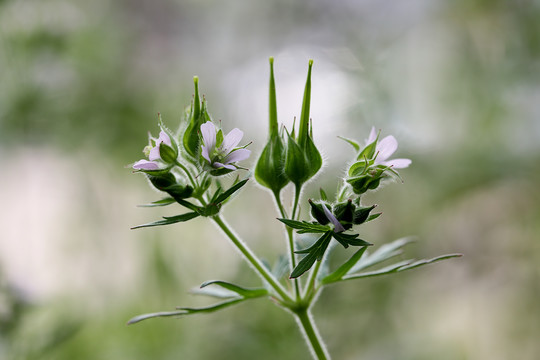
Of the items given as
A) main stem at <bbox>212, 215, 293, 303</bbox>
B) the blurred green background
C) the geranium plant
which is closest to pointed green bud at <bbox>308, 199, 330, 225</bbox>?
the geranium plant

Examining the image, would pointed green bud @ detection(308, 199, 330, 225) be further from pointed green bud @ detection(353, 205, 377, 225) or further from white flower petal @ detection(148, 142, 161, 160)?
white flower petal @ detection(148, 142, 161, 160)

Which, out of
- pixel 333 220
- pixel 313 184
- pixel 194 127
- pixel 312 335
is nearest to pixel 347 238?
pixel 333 220

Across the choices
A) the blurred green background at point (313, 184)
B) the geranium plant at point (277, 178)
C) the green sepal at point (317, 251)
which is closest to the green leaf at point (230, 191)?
the geranium plant at point (277, 178)

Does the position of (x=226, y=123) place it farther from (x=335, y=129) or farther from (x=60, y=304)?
(x=60, y=304)

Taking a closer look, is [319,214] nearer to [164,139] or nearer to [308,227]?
[308,227]

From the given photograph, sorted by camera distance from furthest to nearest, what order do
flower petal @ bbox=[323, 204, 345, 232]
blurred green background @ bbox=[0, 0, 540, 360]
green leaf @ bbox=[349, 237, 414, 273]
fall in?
blurred green background @ bbox=[0, 0, 540, 360]
green leaf @ bbox=[349, 237, 414, 273]
flower petal @ bbox=[323, 204, 345, 232]

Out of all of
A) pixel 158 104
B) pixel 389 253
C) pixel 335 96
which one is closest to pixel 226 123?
pixel 158 104
